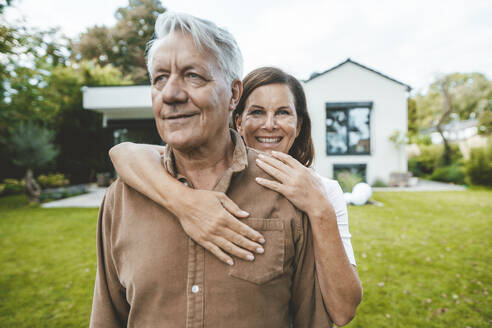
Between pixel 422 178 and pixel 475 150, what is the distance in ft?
16.5

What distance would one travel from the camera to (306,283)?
1280mm

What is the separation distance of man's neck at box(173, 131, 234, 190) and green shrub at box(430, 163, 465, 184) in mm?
17732

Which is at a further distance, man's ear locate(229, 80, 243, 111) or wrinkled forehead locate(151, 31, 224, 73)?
man's ear locate(229, 80, 243, 111)

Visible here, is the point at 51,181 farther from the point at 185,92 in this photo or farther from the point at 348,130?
the point at 185,92

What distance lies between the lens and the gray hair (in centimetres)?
112

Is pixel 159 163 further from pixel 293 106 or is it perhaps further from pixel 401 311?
pixel 401 311

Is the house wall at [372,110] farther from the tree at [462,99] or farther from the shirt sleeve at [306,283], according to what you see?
the tree at [462,99]

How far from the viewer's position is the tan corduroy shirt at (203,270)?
3.71 ft

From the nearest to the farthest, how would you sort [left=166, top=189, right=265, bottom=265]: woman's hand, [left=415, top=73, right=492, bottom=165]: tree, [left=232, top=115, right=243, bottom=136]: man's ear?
1. [left=166, top=189, right=265, bottom=265]: woman's hand
2. [left=232, top=115, right=243, bottom=136]: man's ear
3. [left=415, top=73, right=492, bottom=165]: tree

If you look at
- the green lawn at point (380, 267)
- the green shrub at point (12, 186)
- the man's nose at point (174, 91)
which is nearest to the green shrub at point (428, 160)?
the green lawn at point (380, 267)

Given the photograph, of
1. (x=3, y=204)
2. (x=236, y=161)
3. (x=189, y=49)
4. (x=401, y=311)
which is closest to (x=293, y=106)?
(x=236, y=161)

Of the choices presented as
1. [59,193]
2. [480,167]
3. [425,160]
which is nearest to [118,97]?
[59,193]

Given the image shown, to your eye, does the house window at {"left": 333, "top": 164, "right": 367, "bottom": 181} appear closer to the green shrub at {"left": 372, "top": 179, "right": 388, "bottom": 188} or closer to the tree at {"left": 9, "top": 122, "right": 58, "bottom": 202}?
the green shrub at {"left": 372, "top": 179, "right": 388, "bottom": 188}

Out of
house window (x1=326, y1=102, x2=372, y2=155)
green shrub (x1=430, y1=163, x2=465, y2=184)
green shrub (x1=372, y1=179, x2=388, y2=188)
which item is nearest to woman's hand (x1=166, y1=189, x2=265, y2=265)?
house window (x1=326, y1=102, x2=372, y2=155)
